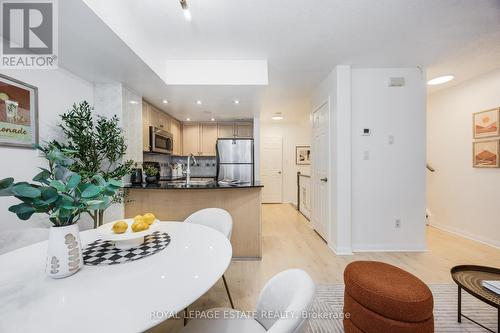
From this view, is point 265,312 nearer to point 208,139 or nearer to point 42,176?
point 42,176

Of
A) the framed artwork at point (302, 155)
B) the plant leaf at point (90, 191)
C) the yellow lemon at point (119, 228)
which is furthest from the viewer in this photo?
the framed artwork at point (302, 155)

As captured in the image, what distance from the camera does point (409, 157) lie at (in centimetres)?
281

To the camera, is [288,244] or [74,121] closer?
[74,121]

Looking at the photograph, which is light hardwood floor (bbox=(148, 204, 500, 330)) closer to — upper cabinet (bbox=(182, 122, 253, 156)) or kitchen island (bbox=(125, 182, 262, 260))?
kitchen island (bbox=(125, 182, 262, 260))

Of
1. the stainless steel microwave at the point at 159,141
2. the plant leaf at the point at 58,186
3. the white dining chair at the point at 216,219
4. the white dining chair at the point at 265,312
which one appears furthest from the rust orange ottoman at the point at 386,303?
the stainless steel microwave at the point at 159,141

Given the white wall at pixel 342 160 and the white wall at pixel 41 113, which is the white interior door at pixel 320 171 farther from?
the white wall at pixel 41 113

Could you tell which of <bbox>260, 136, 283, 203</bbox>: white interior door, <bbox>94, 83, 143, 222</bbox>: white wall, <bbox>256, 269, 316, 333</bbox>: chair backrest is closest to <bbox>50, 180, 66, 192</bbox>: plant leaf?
<bbox>256, 269, 316, 333</bbox>: chair backrest

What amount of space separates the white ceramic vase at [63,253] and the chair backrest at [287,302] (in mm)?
793

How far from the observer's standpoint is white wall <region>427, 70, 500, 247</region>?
9.52 ft

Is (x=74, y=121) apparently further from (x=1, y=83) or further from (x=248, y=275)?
(x=248, y=275)

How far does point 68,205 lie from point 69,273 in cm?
27

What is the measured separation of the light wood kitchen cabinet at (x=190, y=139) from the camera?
503 cm


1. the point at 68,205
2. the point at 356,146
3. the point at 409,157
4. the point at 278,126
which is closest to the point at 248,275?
the point at 68,205

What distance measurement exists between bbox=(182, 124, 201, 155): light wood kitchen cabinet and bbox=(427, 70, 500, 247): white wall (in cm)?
478
